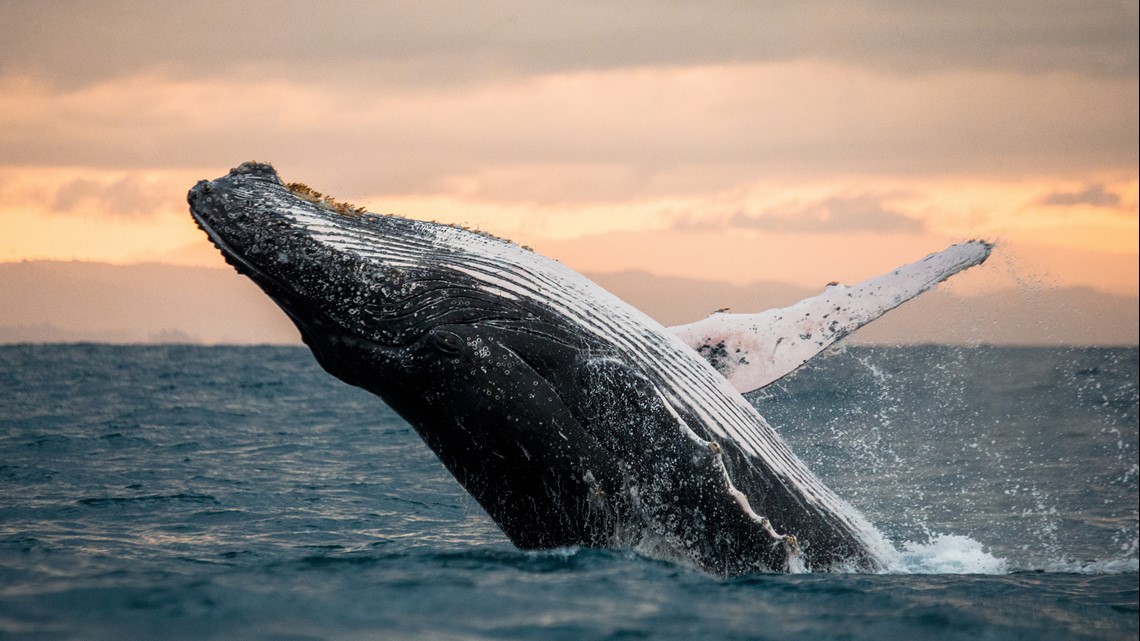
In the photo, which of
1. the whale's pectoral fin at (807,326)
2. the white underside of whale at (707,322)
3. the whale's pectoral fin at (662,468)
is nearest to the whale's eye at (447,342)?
the white underside of whale at (707,322)

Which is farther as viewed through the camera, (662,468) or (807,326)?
(807,326)

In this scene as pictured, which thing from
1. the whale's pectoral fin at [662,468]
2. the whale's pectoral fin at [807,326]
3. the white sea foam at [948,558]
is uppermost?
the whale's pectoral fin at [807,326]

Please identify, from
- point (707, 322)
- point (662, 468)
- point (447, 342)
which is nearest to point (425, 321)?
point (447, 342)

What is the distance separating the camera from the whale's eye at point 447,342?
688cm

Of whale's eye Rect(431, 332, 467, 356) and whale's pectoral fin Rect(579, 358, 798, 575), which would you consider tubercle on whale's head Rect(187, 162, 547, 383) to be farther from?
whale's pectoral fin Rect(579, 358, 798, 575)

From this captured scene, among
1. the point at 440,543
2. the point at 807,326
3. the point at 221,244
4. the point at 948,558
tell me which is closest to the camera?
the point at 221,244

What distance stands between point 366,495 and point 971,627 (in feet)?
30.2

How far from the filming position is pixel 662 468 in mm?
7031

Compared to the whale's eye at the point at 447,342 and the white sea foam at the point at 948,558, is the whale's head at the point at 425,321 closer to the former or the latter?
the whale's eye at the point at 447,342

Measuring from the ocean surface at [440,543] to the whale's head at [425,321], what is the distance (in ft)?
2.79

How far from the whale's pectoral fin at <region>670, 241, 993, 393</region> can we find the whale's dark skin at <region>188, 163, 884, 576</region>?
1045 mm

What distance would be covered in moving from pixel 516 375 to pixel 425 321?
697 millimetres

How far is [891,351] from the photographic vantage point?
70938 mm

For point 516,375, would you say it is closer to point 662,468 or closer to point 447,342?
point 447,342
